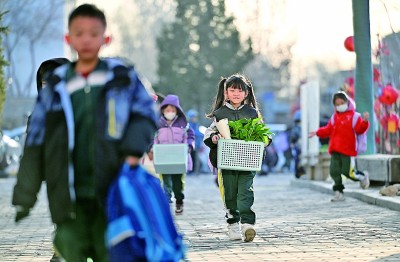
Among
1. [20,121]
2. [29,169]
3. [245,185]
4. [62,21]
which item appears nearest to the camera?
[29,169]

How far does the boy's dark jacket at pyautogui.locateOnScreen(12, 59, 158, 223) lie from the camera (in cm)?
664

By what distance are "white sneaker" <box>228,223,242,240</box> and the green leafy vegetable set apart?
897 millimetres

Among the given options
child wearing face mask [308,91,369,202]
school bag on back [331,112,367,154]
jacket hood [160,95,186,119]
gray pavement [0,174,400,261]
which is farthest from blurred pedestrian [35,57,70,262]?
school bag on back [331,112,367,154]

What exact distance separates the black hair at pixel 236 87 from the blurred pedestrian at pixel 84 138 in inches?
231

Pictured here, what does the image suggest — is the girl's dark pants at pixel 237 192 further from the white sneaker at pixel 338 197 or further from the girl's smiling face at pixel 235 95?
the white sneaker at pixel 338 197

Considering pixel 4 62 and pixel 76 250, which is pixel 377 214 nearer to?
pixel 4 62

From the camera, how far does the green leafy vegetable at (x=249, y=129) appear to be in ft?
41.2

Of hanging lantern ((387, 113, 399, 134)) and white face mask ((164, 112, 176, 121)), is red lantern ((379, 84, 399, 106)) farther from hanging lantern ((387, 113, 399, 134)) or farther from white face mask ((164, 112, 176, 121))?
white face mask ((164, 112, 176, 121))

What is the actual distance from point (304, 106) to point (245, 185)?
15158mm

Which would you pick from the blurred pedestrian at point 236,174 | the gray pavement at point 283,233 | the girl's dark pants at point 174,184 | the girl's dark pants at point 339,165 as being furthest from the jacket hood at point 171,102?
the blurred pedestrian at point 236,174

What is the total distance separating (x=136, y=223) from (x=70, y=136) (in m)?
0.65

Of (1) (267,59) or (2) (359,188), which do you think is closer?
(2) (359,188)

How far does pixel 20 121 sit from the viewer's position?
61.8m

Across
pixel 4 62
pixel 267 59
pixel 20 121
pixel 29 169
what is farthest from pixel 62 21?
pixel 29 169
